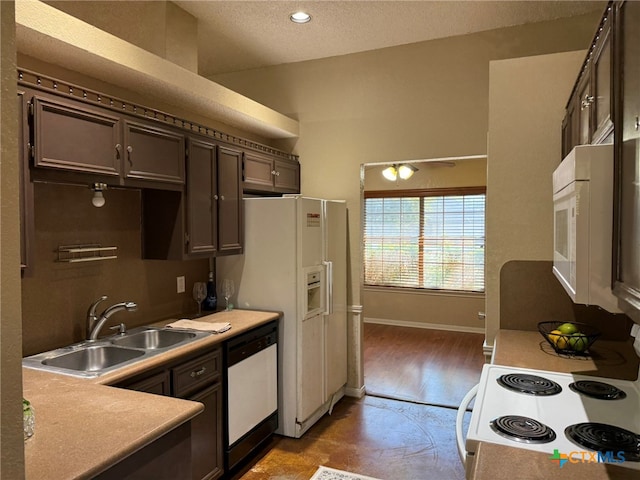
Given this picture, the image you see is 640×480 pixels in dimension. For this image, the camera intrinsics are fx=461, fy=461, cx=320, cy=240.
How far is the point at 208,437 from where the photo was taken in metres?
2.59

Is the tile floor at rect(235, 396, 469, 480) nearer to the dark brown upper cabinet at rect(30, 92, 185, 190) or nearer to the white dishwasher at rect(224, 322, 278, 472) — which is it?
the white dishwasher at rect(224, 322, 278, 472)

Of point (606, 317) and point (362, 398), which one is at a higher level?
point (606, 317)

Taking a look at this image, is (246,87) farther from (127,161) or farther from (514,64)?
(514,64)

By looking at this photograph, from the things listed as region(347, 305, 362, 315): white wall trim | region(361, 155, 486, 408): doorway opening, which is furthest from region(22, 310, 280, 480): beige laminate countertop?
region(361, 155, 486, 408): doorway opening

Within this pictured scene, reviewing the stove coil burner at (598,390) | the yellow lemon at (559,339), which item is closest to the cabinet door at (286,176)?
the yellow lemon at (559,339)

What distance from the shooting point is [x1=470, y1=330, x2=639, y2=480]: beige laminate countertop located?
46.3 inches

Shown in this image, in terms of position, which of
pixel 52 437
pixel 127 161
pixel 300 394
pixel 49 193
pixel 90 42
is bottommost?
pixel 300 394

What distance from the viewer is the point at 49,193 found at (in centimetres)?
244

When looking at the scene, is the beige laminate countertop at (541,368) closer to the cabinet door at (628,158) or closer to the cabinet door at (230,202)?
the cabinet door at (628,158)

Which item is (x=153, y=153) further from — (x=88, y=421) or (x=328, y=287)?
(x=328, y=287)

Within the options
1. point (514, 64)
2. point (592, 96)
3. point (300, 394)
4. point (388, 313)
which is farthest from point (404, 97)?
point (388, 313)

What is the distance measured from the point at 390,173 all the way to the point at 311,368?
4.06 meters

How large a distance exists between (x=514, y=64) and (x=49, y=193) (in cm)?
266

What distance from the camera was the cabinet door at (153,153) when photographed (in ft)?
8.07
